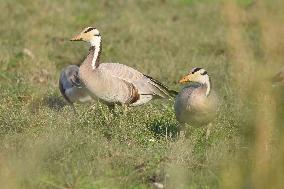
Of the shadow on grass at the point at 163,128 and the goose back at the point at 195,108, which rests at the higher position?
the goose back at the point at 195,108

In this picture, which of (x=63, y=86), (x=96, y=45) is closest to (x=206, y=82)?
(x=96, y=45)

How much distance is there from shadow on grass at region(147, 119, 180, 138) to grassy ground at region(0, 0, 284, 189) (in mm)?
19

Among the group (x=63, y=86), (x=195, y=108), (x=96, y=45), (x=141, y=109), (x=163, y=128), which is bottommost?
(x=163, y=128)

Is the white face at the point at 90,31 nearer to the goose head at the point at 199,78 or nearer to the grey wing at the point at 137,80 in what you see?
the grey wing at the point at 137,80

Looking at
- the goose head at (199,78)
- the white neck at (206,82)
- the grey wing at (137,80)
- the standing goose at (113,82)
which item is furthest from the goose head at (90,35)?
the white neck at (206,82)

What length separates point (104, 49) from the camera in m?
15.1

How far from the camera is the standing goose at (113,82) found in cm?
958

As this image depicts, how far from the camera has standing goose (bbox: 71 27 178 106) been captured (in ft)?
31.4

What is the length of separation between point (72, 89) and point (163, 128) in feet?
Result: 7.26

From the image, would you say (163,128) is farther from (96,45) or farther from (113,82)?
(96,45)

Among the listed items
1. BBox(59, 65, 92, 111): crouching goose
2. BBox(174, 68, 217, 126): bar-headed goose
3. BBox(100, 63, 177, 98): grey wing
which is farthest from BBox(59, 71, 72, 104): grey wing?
BBox(174, 68, 217, 126): bar-headed goose

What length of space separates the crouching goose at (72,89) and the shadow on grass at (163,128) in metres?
1.58

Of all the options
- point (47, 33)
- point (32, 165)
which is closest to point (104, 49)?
point (47, 33)

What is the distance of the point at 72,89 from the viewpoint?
34.6 feet
